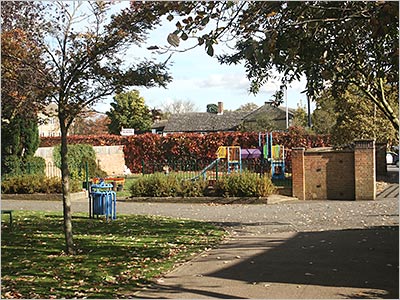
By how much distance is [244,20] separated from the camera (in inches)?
249

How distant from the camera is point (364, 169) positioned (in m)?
18.5

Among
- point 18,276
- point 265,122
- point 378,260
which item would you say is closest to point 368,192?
point 378,260

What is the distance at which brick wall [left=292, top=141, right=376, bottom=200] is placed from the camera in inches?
727

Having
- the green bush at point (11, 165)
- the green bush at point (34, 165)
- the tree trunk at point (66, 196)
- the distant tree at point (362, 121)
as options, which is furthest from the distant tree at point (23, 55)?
the distant tree at point (362, 121)

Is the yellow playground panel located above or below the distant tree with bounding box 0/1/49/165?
below

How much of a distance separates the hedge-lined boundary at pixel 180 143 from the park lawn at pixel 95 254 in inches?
771

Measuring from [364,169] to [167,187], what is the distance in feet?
22.8

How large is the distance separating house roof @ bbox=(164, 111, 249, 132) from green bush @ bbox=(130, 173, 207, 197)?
39841 mm

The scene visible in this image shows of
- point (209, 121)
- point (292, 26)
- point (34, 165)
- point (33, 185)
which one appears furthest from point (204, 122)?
point (292, 26)

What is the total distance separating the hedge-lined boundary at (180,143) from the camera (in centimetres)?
3334

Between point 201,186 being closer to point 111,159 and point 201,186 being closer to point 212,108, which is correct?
Result: point 111,159

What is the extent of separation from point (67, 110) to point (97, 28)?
62.4 inches

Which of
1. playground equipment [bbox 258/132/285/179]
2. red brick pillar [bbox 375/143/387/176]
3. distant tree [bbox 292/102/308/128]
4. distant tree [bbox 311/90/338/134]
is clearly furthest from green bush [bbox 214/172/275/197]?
distant tree [bbox 292/102/308/128]

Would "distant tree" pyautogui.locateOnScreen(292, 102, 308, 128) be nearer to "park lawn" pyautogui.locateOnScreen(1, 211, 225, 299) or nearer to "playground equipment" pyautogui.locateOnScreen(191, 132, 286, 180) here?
"playground equipment" pyautogui.locateOnScreen(191, 132, 286, 180)
